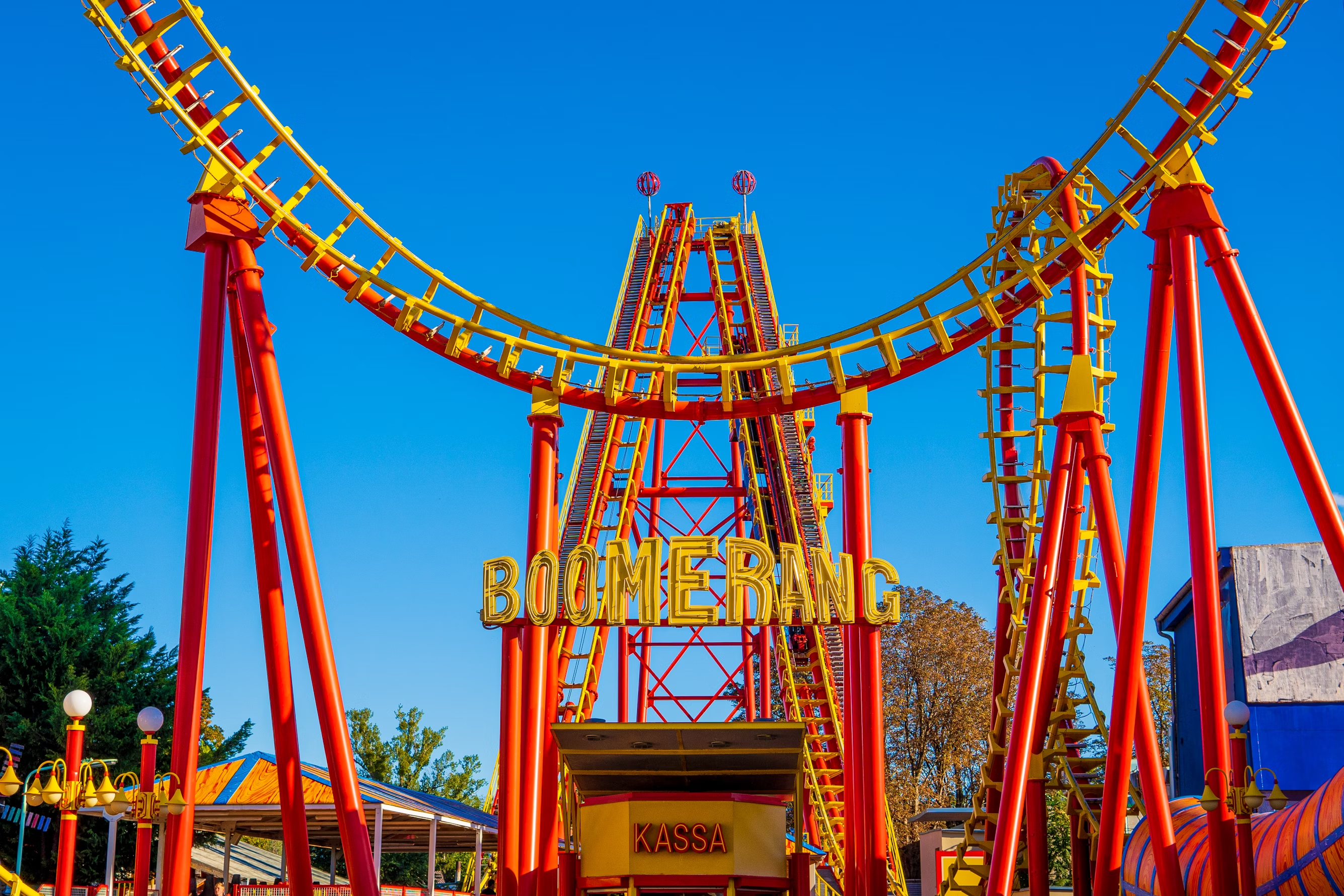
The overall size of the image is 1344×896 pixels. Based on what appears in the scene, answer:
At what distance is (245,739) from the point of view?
108 ft

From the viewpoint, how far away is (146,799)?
38.8ft

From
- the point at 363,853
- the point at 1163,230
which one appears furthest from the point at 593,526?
the point at 1163,230

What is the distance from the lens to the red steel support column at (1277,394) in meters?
10.5

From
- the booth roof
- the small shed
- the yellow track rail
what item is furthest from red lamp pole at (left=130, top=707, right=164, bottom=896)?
the small shed

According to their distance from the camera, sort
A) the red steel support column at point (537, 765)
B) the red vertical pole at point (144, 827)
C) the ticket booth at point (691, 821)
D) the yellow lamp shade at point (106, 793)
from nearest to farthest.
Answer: the yellow lamp shade at point (106, 793) < the red vertical pole at point (144, 827) < the ticket booth at point (691, 821) < the red steel support column at point (537, 765)

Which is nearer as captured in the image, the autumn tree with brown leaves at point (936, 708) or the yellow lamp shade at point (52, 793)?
the yellow lamp shade at point (52, 793)

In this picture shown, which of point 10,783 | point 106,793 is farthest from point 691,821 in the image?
point 10,783

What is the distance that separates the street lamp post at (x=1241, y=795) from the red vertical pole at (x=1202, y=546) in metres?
0.06

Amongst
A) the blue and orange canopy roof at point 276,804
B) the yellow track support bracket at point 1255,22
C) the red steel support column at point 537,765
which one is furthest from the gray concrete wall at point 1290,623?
the yellow track support bracket at point 1255,22

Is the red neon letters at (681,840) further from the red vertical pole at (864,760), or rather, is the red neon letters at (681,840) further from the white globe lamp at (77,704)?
the white globe lamp at (77,704)

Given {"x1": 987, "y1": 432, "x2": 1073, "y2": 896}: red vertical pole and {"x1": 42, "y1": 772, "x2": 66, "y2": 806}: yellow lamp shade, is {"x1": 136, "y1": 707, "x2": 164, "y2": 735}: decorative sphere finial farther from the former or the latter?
{"x1": 987, "y1": 432, "x2": 1073, "y2": 896}: red vertical pole

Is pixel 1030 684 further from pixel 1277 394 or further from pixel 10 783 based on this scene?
pixel 10 783

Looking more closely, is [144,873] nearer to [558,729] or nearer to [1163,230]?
[558,729]

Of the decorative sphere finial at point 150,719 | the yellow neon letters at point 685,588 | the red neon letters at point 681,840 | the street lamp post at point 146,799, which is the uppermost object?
the yellow neon letters at point 685,588
